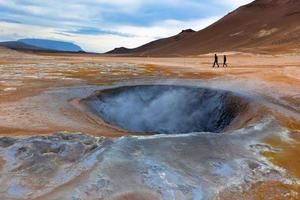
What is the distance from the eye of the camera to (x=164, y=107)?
2041cm

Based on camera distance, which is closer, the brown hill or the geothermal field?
the geothermal field

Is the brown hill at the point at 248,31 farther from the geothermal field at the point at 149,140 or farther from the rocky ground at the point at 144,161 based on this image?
the rocky ground at the point at 144,161

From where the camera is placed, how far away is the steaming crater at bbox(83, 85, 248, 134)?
18.6 meters

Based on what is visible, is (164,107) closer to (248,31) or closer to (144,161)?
(144,161)

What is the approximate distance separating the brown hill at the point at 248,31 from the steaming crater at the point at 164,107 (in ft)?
198

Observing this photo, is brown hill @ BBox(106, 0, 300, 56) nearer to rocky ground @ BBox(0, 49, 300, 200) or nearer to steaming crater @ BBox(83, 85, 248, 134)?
steaming crater @ BBox(83, 85, 248, 134)

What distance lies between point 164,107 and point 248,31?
290ft

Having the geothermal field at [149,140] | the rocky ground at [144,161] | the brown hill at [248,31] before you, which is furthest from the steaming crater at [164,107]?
the brown hill at [248,31]

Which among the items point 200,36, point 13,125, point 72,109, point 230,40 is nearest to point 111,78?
point 72,109

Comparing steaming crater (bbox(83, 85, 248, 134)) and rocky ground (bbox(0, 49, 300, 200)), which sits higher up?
rocky ground (bbox(0, 49, 300, 200))

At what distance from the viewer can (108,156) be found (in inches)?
359

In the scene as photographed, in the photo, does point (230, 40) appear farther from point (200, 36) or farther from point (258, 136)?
point (258, 136)

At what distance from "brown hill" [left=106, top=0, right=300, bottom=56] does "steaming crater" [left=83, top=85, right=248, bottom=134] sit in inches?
2381

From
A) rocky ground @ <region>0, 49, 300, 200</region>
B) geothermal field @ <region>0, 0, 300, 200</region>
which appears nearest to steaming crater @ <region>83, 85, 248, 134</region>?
geothermal field @ <region>0, 0, 300, 200</region>
